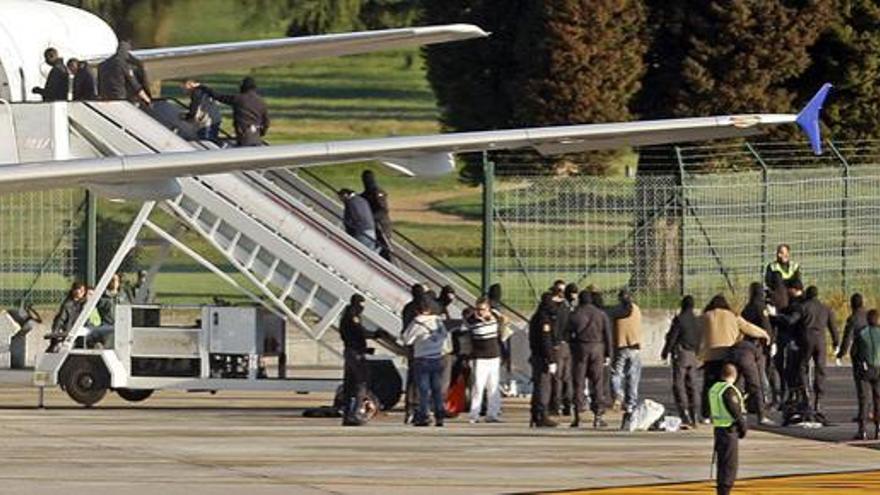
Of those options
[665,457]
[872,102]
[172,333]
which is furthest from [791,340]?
[872,102]

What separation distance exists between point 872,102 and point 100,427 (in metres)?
18.9

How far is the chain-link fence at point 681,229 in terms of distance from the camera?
118 feet

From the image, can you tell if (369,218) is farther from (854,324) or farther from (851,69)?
(851,69)

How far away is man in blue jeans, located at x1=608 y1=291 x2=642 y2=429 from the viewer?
2927 cm

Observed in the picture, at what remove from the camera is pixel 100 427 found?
2803cm

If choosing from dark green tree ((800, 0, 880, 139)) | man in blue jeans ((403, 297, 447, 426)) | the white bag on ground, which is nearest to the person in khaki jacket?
the white bag on ground

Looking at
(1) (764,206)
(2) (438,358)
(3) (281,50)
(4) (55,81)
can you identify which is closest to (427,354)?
(2) (438,358)

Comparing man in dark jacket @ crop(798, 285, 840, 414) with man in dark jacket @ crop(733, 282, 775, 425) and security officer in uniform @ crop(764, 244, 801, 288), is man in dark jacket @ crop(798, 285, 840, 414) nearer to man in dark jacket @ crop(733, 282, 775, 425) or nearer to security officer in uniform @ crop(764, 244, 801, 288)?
man in dark jacket @ crop(733, 282, 775, 425)

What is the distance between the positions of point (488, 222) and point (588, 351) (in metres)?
6.67

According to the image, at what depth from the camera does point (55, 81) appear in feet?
98.8

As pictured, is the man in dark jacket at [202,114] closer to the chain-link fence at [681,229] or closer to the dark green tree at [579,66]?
the chain-link fence at [681,229]

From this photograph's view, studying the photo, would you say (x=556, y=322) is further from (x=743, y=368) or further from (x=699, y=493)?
(x=699, y=493)

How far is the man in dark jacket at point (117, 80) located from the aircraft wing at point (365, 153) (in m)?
4.60

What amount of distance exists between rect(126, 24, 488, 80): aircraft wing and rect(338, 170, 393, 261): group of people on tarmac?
159 cm
